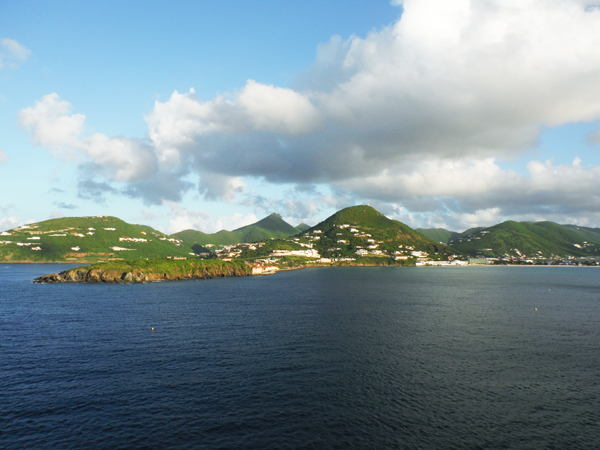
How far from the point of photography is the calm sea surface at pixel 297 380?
33812 millimetres

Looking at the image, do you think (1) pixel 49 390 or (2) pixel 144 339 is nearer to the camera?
(1) pixel 49 390

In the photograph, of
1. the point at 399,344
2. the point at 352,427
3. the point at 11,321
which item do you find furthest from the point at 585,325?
the point at 11,321

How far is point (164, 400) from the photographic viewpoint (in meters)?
40.2

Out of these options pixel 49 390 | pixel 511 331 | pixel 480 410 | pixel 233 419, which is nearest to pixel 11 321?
pixel 49 390

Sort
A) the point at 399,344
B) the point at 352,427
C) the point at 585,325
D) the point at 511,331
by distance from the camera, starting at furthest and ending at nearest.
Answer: the point at 585,325
the point at 511,331
the point at 399,344
the point at 352,427

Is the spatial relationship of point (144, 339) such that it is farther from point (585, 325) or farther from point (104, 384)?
point (585, 325)

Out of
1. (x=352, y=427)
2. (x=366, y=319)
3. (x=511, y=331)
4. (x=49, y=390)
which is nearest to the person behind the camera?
(x=352, y=427)

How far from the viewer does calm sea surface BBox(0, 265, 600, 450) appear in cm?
3381

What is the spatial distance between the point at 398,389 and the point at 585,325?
6568 cm

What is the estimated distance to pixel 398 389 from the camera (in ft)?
145

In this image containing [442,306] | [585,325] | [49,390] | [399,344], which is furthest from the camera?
[442,306]

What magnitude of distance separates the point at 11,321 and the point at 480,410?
101462mm

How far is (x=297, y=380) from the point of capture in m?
46.5

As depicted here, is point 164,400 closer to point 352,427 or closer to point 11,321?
point 352,427
